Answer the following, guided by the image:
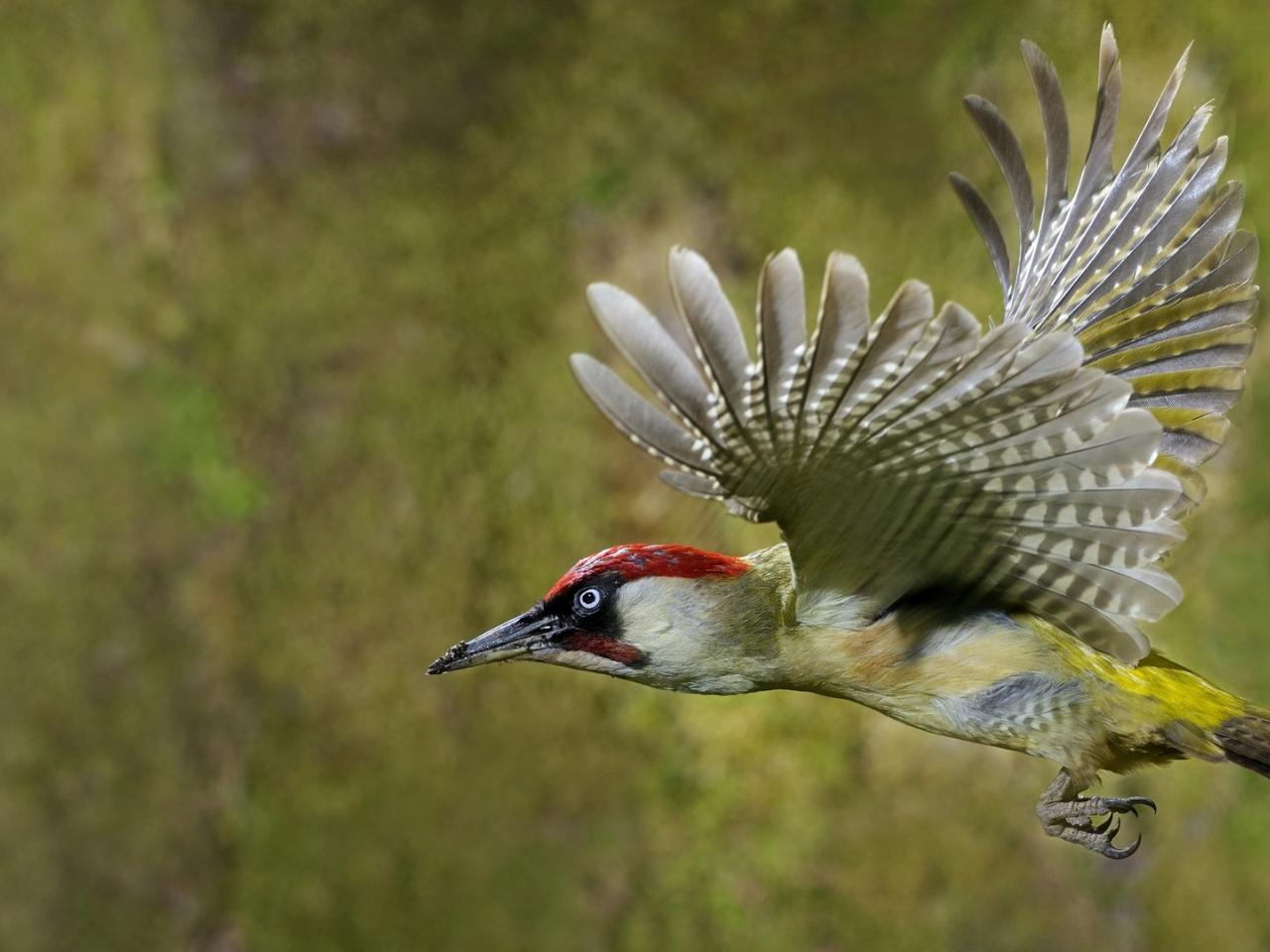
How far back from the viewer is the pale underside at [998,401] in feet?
7.69

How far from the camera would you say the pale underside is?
7.69 feet

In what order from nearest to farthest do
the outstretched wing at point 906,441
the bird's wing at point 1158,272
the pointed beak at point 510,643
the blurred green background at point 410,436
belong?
the outstretched wing at point 906,441, the pointed beak at point 510,643, the bird's wing at point 1158,272, the blurred green background at point 410,436

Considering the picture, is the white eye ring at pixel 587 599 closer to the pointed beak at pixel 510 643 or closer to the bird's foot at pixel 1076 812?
the pointed beak at pixel 510 643

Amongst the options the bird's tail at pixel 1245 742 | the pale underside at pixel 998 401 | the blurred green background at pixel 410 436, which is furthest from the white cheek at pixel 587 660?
the blurred green background at pixel 410 436

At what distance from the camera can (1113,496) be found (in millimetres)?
2658

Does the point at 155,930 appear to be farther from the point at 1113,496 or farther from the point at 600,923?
the point at 1113,496

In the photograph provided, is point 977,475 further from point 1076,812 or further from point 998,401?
point 1076,812

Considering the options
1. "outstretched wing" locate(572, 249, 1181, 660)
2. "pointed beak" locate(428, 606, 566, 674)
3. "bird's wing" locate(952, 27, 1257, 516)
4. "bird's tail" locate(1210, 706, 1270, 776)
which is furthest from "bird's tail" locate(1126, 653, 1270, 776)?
"pointed beak" locate(428, 606, 566, 674)

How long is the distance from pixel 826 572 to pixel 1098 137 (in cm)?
137

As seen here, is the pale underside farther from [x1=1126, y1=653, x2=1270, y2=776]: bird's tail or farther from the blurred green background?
the blurred green background

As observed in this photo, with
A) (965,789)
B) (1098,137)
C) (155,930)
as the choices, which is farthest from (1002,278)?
(155,930)

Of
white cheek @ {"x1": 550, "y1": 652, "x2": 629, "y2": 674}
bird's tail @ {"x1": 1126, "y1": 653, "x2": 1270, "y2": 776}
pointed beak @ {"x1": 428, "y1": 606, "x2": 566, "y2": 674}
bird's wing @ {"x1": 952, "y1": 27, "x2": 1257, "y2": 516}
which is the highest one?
bird's wing @ {"x1": 952, "y1": 27, "x2": 1257, "y2": 516}

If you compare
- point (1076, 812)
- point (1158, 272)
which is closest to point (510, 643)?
point (1076, 812)

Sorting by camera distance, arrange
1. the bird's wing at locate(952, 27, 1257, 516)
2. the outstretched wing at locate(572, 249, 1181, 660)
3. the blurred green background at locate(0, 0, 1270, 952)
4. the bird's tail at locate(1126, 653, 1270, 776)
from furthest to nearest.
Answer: the blurred green background at locate(0, 0, 1270, 952) → the bird's wing at locate(952, 27, 1257, 516) → the bird's tail at locate(1126, 653, 1270, 776) → the outstretched wing at locate(572, 249, 1181, 660)
